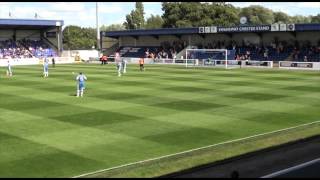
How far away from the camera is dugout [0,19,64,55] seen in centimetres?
7628

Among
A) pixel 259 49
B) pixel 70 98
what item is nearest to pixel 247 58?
pixel 259 49

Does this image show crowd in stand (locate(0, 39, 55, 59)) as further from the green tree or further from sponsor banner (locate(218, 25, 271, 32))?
the green tree

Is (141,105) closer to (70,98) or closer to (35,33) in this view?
(70,98)

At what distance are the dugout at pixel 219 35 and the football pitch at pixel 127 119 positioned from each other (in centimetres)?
2812

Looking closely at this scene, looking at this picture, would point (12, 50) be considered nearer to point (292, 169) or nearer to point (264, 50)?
point (264, 50)

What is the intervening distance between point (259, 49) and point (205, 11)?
1435 inches

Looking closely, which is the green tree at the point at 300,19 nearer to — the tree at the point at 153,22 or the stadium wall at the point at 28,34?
the tree at the point at 153,22

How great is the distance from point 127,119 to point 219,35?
171 feet

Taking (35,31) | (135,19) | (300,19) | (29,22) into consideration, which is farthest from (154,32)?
(300,19)

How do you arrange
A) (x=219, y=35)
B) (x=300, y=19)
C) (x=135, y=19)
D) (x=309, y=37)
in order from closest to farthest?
1. (x=309, y=37)
2. (x=219, y=35)
3. (x=135, y=19)
4. (x=300, y=19)

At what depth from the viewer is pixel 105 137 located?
16.8 m

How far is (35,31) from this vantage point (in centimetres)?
8425

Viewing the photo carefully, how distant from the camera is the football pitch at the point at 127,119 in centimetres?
1438

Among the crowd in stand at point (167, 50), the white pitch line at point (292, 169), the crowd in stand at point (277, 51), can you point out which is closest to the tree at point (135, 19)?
the crowd in stand at point (167, 50)
